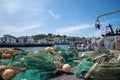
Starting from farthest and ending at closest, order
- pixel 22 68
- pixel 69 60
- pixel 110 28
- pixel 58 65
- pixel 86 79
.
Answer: pixel 110 28
pixel 69 60
pixel 58 65
pixel 22 68
pixel 86 79

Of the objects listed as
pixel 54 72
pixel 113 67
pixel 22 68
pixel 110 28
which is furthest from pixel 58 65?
pixel 110 28

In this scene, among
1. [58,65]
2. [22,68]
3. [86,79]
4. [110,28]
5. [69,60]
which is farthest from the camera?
[110,28]

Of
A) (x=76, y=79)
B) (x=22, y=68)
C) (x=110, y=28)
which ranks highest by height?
(x=110, y=28)

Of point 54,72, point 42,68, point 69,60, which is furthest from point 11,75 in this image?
point 69,60

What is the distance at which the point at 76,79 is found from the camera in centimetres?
649

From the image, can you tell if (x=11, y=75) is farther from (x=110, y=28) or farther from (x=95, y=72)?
(x=110, y=28)

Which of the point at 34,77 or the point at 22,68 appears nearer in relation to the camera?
the point at 34,77

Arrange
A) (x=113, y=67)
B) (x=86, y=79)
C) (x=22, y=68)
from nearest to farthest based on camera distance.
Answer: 1. (x=113, y=67)
2. (x=86, y=79)
3. (x=22, y=68)

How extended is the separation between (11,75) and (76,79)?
2.57 m

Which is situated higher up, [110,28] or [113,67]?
[110,28]

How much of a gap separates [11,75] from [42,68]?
1.33m

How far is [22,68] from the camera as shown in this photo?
7078 mm

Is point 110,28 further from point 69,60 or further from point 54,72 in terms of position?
point 54,72

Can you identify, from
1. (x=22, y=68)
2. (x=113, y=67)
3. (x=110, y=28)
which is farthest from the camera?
(x=110, y=28)
